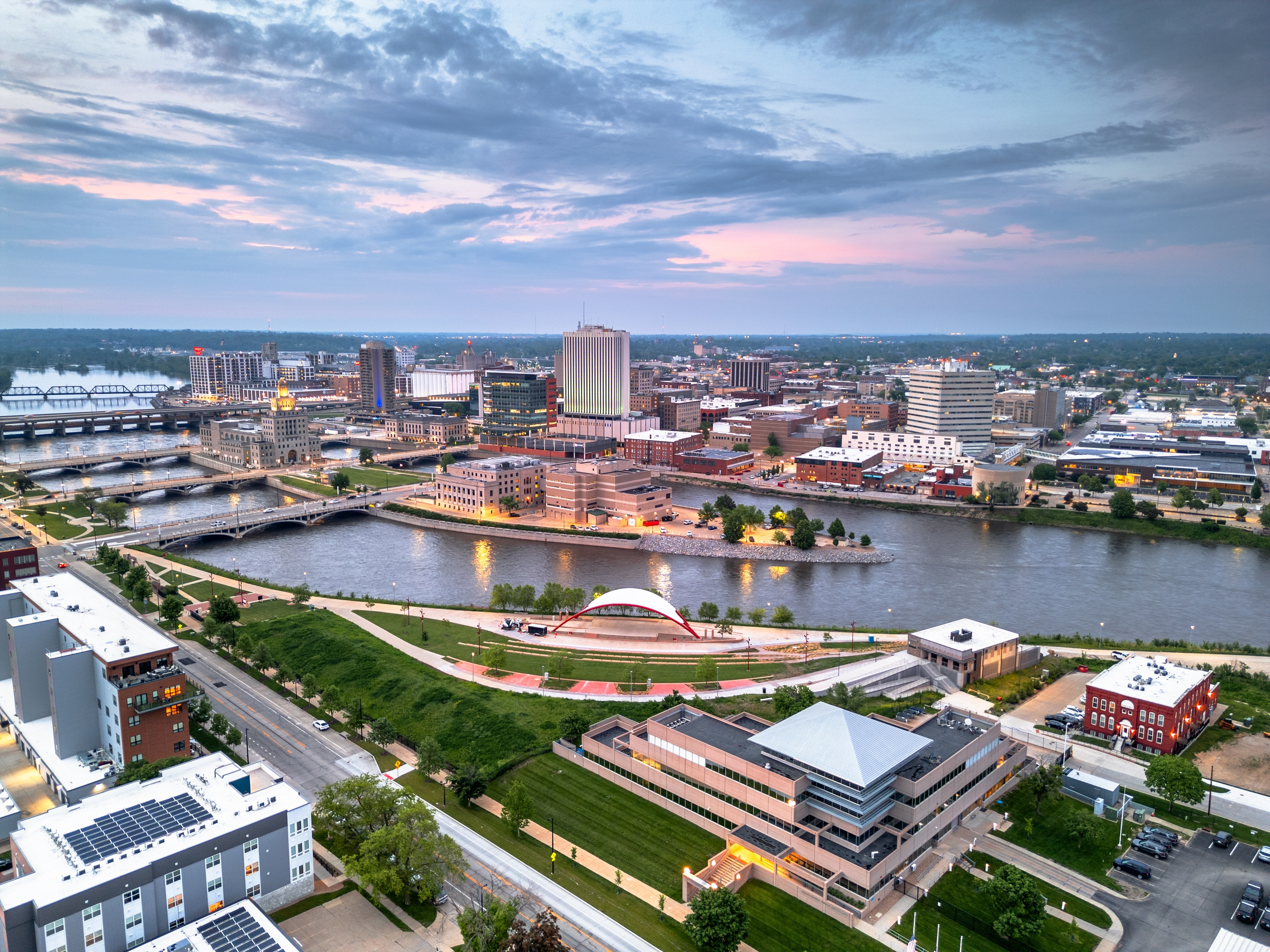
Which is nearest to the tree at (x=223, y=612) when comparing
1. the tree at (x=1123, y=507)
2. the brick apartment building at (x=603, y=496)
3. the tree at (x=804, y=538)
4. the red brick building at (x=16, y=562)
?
the red brick building at (x=16, y=562)

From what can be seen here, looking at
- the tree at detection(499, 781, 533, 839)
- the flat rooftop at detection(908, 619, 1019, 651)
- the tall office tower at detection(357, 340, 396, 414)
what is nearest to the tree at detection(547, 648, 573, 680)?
the tree at detection(499, 781, 533, 839)

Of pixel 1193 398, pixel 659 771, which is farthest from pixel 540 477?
pixel 1193 398

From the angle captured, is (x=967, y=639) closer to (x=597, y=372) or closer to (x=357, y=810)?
(x=357, y=810)

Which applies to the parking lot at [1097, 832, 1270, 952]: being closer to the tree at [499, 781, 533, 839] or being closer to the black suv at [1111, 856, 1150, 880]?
the black suv at [1111, 856, 1150, 880]

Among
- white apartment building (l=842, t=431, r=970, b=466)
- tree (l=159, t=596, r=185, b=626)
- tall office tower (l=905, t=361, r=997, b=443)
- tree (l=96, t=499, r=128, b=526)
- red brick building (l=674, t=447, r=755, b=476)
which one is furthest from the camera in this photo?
tall office tower (l=905, t=361, r=997, b=443)

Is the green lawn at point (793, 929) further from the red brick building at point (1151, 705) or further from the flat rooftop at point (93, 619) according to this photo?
the flat rooftop at point (93, 619)

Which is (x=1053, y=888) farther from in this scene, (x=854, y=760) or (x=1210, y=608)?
(x=1210, y=608)
